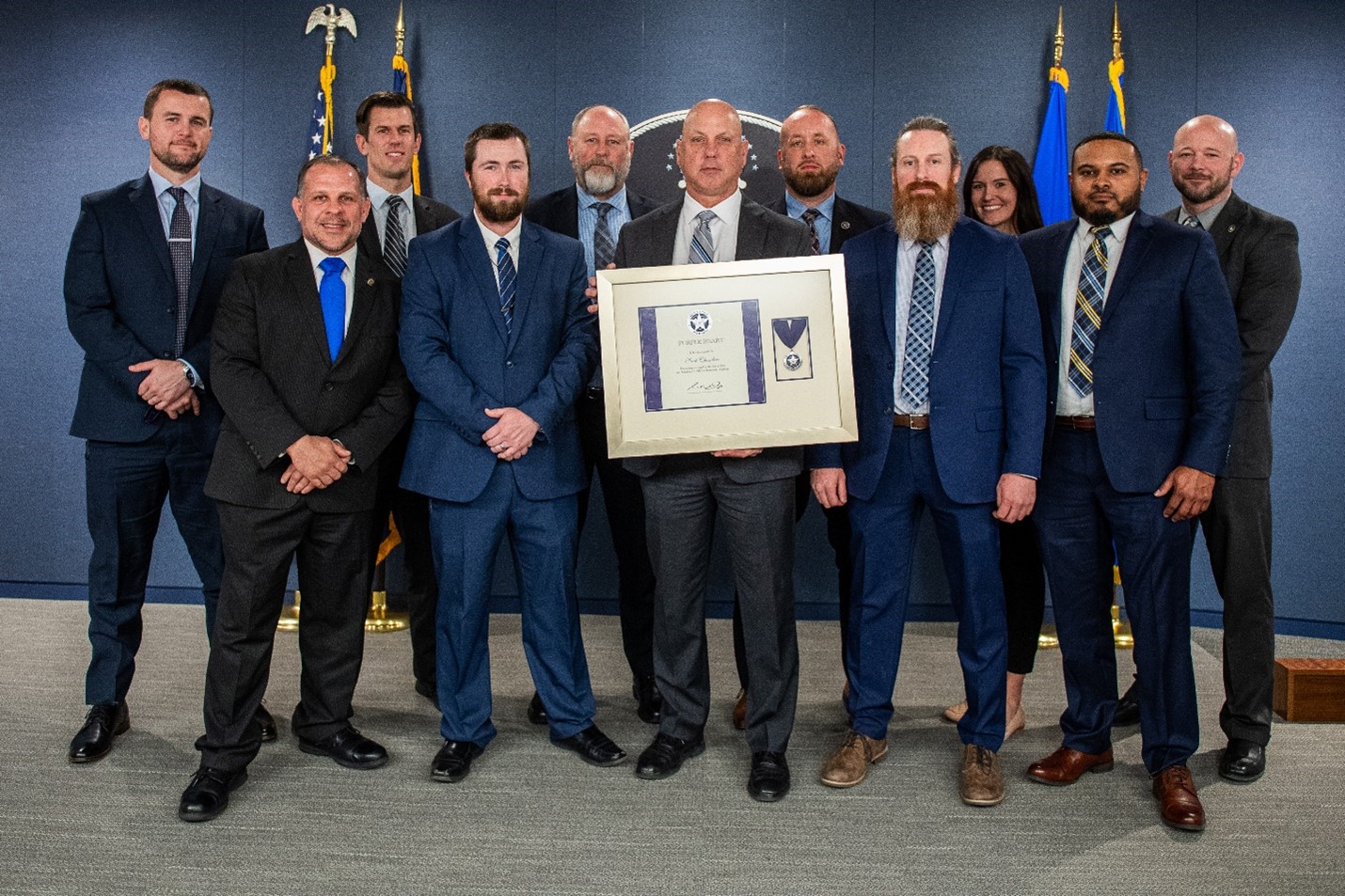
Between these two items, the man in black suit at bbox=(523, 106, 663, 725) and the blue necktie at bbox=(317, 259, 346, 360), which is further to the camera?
the man in black suit at bbox=(523, 106, 663, 725)

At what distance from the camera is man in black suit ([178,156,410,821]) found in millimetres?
3092

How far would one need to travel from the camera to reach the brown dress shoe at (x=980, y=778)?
3.06 meters

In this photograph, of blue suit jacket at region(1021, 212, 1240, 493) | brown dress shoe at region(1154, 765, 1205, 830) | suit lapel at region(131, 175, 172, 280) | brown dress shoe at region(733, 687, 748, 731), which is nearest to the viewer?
brown dress shoe at region(1154, 765, 1205, 830)

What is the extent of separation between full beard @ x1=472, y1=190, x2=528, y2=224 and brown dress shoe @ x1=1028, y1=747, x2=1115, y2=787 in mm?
2170

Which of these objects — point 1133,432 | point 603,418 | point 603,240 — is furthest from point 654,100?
point 1133,432

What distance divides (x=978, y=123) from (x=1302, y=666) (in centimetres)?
271

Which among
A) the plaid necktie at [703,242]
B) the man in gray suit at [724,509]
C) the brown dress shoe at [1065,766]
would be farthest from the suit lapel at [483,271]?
the brown dress shoe at [1065,766]

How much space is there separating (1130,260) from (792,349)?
3.10 feet

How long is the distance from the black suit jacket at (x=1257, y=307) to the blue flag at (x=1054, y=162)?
1572mm

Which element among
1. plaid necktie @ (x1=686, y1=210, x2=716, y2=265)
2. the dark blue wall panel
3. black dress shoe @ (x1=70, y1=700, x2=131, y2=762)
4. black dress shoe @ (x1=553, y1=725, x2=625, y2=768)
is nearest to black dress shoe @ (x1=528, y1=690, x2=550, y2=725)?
black dress shoe @ (x1=553, y1=725, x2=625, y2=768)

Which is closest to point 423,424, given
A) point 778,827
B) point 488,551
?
point 488,551

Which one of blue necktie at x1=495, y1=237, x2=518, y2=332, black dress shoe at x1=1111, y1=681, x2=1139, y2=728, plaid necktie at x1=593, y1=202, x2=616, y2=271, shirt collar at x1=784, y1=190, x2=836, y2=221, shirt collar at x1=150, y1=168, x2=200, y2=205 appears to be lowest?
black dress shoe at x1=1111, y1=681, x2=1139, y2=728

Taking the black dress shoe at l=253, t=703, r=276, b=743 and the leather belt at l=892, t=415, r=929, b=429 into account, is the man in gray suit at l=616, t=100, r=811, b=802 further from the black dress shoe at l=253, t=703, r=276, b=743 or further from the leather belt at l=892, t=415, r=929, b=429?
the black dress shoe at l=253, t=703, r=276, b=743

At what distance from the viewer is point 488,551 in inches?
130
